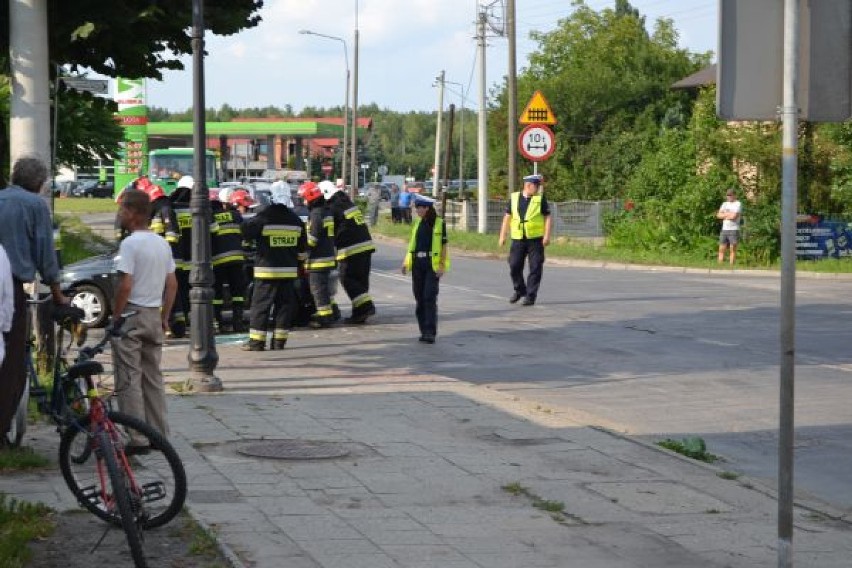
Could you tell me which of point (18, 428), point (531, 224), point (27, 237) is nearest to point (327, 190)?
point (531, 224)

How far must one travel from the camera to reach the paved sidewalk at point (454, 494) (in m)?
7.19

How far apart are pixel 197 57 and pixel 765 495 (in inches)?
247

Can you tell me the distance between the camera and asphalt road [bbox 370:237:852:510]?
11375 millimetres

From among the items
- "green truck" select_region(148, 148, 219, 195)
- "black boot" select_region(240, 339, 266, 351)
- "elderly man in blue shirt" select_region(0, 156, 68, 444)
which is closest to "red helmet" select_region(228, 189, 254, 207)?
"black boot" select_region(240, 339, 266, 351)

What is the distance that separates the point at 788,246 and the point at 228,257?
12.7 m

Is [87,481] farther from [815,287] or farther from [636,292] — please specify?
[815,287]

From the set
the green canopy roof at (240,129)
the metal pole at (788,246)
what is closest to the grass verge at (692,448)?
the metal pole at (788,246)

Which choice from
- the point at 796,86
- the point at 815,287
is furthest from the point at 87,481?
the point at 815,287

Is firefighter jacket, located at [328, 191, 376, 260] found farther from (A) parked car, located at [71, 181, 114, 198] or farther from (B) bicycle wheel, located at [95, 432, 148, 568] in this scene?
(A) parked car, located at [71, 181, 114, 198]

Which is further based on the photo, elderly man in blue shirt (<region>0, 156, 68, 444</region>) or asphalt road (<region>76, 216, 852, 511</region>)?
asphalt road (<region>76, 216, 852, 511</region>)

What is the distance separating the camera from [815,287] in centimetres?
2603

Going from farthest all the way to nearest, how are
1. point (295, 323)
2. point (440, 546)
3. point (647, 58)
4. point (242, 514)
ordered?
point (647, 58) < point (295, 323) < point (242, 514) < point (440, 546)

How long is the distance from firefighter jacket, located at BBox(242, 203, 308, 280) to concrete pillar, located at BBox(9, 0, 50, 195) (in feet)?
13.4

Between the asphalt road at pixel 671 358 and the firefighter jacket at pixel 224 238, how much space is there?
273cm
